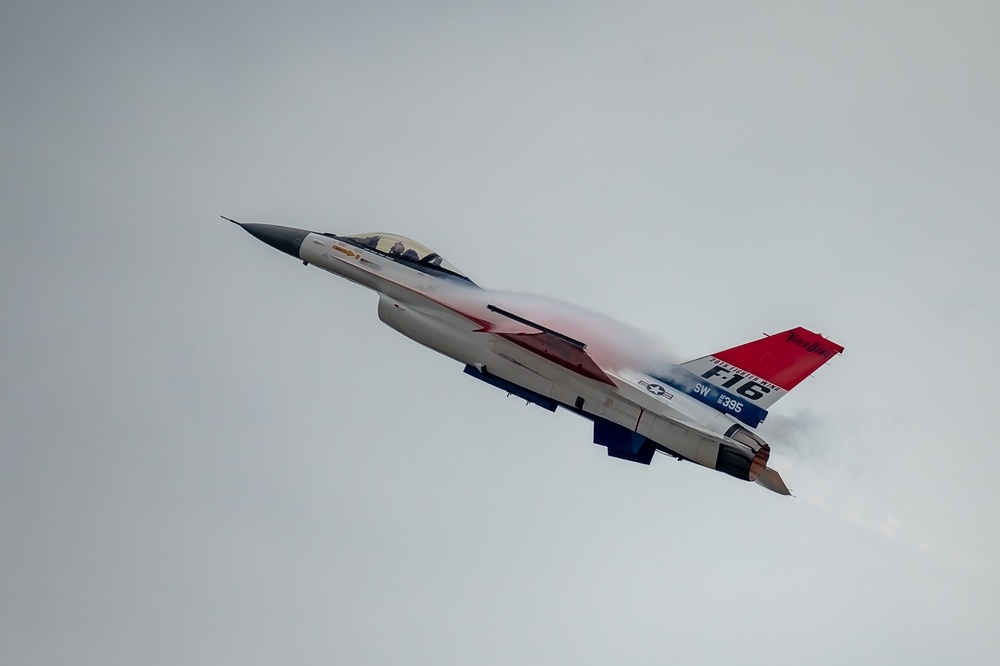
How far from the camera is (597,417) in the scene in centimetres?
1995

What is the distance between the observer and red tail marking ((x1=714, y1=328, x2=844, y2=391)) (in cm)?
1967

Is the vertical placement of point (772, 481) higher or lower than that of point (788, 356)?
lower

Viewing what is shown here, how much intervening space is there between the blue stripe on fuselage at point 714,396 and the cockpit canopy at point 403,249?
15.0ft

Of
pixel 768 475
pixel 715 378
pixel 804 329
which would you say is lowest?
pixel 768 475

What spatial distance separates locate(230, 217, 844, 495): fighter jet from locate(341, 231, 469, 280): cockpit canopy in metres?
0.61

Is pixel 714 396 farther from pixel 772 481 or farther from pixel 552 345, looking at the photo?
pixel 552 345

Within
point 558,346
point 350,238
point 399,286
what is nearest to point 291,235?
point 350,238

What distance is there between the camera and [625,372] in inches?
791

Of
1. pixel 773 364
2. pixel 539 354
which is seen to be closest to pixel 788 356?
pixel 773 364

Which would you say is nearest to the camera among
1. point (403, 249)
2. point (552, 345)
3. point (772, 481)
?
point (552, 345)

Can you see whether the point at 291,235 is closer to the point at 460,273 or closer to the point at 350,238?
the point at 350,238

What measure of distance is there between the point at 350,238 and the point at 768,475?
370 inches

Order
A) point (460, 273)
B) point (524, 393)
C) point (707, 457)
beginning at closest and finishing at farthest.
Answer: point (707, 457) → point (524, 393) → point (460, 273)

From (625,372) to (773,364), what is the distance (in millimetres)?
2605
